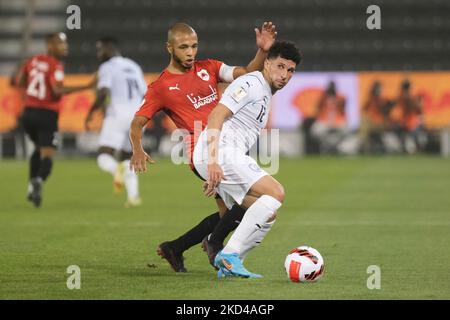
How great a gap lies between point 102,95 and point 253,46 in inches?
609

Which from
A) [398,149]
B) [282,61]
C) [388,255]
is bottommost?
[398,149]

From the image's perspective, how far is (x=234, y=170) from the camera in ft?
26.1

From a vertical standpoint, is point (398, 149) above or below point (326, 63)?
below

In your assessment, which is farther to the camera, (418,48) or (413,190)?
(418,48)

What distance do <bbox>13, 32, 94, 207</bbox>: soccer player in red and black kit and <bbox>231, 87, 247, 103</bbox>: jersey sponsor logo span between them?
7.36 meters

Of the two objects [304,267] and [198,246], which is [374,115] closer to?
[198,246]

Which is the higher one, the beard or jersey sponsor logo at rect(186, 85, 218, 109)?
the beard

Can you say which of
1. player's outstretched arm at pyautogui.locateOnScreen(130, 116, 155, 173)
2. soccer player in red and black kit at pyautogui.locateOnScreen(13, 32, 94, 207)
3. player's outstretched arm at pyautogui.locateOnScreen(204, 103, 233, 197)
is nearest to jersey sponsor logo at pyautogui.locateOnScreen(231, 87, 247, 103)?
player's outstretched arm at pyautogui.locateOnScreen(204, 103, 233, 197)

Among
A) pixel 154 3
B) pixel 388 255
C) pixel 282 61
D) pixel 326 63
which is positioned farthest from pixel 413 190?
pixel 154 3

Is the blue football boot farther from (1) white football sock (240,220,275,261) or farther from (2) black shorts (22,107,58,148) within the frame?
(2) black shorts (22,107,58,148)

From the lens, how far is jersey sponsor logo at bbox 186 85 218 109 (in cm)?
849

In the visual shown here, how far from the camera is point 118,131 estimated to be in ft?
51.3
